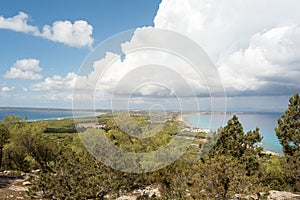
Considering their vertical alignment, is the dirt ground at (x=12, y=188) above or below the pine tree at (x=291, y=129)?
below

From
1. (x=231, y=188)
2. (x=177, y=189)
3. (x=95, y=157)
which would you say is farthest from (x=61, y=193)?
(x=231, y=188)

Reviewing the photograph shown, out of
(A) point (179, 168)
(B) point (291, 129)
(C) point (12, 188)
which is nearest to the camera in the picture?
(A) point (179, 168)

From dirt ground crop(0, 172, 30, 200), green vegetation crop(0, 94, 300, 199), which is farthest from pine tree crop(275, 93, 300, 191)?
dirt ground crop(0, 172, 30, 200)

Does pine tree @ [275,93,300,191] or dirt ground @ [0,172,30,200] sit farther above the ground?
pine tree @ [275,93,300,191]

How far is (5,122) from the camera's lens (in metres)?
33.7

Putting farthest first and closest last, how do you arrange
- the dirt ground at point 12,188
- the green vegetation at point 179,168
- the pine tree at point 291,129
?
the pine tree at point 291,129 < the dirt ground at point 12,188 < the green vegetation at point 179,168

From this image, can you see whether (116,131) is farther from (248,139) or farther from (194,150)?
(248,139)

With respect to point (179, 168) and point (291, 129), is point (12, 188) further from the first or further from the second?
point (291, 129)

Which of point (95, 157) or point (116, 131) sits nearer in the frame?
point (95, 157)

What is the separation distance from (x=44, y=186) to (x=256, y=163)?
1620cm

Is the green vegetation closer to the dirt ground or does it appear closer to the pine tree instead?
the pine tree

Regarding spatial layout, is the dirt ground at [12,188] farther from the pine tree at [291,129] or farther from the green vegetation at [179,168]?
the pine tree at [291,129]

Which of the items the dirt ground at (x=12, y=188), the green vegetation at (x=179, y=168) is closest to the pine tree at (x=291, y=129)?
the green vegetation at (x=179, y=168)

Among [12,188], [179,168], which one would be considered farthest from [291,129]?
[12,188]
